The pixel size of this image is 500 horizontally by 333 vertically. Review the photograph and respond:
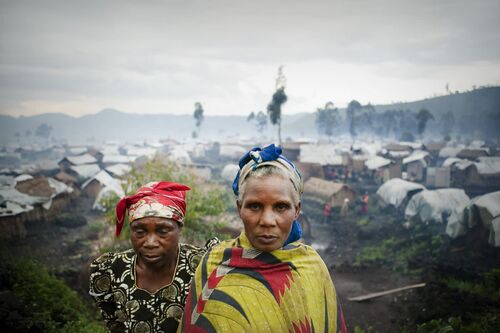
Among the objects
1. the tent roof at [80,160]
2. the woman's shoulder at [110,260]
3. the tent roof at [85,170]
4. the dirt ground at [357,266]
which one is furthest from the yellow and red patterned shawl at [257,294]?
the tent roof at [80,160]

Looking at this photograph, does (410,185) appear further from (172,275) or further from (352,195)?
(172,275)

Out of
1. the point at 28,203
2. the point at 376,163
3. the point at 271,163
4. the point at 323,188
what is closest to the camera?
the point at 271,163

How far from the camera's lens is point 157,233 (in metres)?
2.16

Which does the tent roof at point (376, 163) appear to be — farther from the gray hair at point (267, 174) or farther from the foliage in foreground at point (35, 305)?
the gray hair at point (267, 174)

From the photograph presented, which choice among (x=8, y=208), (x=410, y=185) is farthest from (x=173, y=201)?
(x=410, y=185)

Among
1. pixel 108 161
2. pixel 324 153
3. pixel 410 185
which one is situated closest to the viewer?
pixel 410 185

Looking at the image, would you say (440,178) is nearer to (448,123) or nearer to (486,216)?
(486,216)

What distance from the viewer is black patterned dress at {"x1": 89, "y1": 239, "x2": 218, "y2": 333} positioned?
207 cm

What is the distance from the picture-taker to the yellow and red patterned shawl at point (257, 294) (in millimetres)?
1439

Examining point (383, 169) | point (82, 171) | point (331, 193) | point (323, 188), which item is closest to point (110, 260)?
point (331, 193)

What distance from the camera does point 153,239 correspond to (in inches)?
83.6

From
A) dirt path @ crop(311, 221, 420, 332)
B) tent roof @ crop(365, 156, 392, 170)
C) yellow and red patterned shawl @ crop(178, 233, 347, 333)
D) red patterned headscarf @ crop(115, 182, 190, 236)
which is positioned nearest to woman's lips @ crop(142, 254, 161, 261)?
red patterned headscarf @ crop(115, 182, 190, 236)

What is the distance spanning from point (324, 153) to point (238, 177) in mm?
32226

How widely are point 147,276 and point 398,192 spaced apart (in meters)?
21.2
